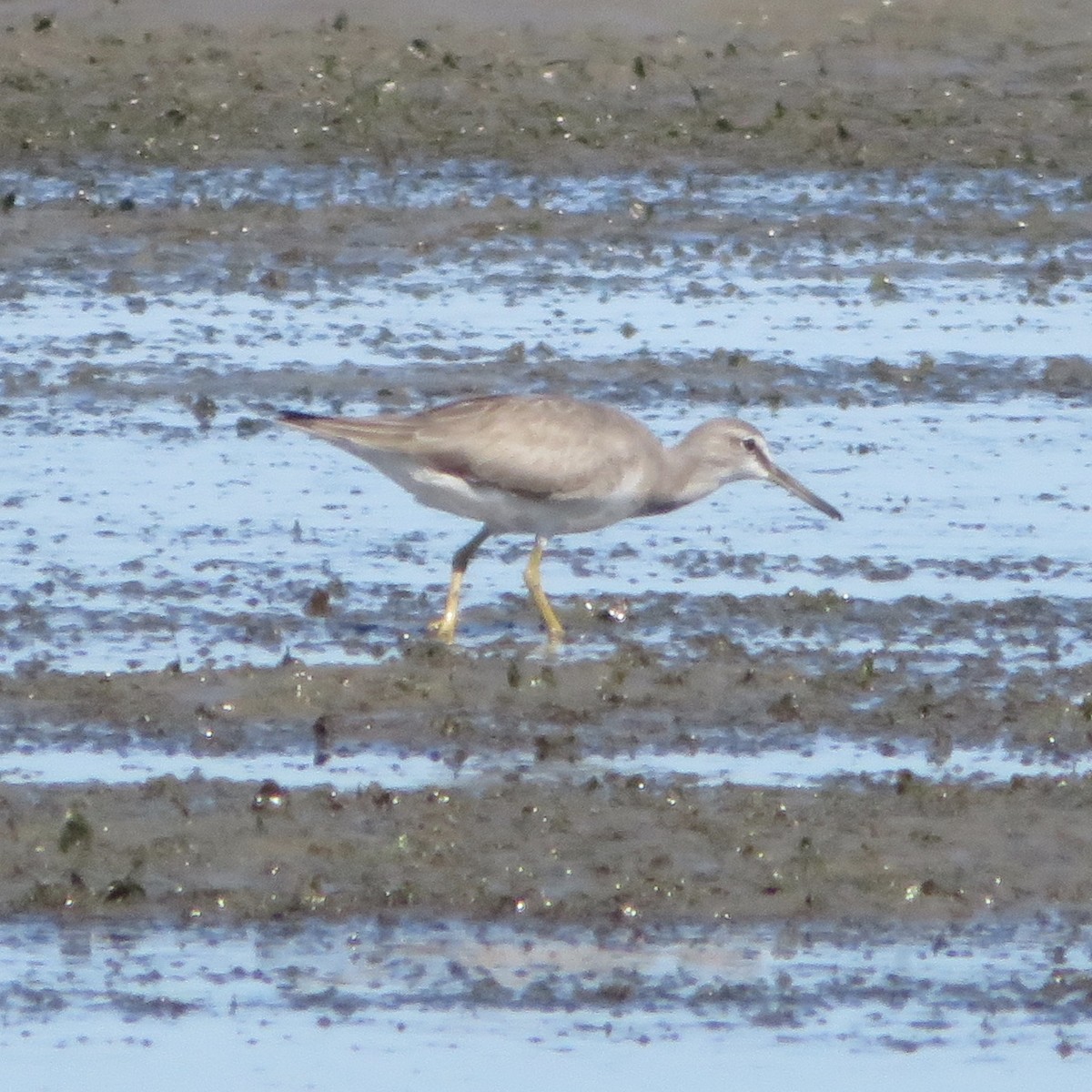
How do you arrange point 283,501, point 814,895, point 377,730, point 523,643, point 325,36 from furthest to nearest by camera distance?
point 325,36 < point 283,501 < point 523,643 < point 377,730 < point 814,895

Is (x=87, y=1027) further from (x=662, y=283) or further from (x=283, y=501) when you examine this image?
(x=662, y=283)

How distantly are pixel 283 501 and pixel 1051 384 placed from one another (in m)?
3.69

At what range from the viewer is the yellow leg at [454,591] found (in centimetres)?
903

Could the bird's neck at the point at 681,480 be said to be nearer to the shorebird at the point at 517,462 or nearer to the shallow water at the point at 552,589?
the shorebird at the point at 517,462

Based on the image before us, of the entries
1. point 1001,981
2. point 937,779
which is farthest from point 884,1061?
point 937,779

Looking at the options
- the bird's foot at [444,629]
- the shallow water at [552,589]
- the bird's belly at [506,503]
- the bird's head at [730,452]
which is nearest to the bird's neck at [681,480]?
the bird's head at [730,452]

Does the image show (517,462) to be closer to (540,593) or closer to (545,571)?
(540,593)

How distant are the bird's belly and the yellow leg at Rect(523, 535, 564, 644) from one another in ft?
0.27

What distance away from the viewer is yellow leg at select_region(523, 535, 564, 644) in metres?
9.05

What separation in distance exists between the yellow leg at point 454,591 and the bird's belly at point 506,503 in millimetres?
82

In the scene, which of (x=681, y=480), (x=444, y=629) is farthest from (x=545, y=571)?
(x=444, y=629)

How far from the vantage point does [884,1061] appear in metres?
5.99

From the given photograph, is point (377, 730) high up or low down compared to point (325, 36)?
down

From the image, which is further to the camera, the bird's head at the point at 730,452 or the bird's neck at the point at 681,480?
the bird's head at the point at 730,452
